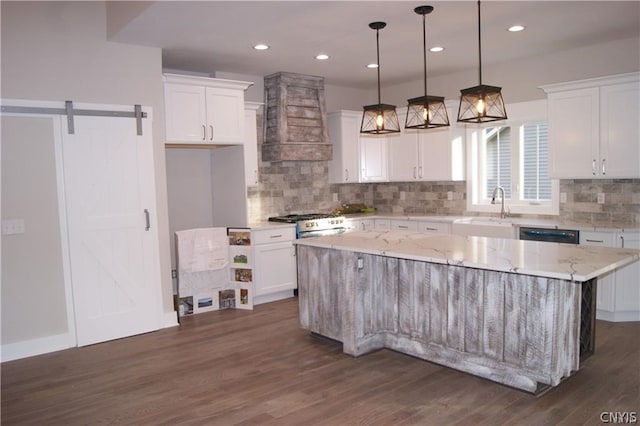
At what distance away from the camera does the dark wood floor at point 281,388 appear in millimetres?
3012

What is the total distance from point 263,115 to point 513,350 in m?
4.40

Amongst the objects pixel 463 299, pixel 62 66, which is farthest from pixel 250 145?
pixel 463 299

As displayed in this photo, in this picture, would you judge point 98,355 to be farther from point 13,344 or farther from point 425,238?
point 425,238

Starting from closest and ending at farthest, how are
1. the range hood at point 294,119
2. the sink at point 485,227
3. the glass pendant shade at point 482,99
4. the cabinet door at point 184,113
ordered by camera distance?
the glass pendant shade at point 482,99
the cabinet door at point 184,113
the sink at point 485,227
the range hood at point 294,119

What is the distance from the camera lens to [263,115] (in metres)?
6.41

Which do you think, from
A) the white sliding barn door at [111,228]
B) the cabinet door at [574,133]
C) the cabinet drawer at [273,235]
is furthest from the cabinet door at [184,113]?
the cabinet door at [574,133]

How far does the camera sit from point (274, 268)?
576cm

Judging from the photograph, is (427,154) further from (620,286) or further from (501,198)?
(620,286)

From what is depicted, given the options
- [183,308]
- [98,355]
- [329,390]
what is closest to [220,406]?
[329,390]

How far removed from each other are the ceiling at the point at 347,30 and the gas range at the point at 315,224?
1872mm

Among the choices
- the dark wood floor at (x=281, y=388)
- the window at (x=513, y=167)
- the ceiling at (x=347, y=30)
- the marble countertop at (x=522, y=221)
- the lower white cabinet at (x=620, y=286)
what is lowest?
the dark wood floor at (x=281, y=388)

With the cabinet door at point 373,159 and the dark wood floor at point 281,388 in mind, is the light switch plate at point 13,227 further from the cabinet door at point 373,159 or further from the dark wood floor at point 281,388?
the cabinet door at point 373,159

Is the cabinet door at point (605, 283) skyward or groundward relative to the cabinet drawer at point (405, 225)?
groundward

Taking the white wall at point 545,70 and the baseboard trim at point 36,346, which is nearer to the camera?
the baseboard trim at point 36,346
